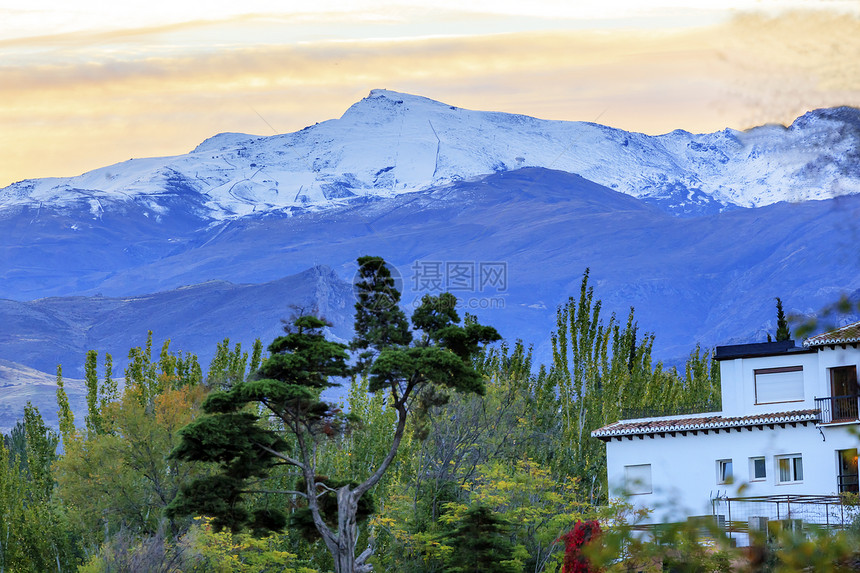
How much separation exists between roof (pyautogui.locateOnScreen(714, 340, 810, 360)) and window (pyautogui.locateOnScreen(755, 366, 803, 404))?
23.7 inches

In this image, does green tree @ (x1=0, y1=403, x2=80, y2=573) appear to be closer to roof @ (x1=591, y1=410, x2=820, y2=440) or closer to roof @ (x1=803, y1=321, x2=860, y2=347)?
roof @ (x1=591, y1=410, x2=820, y2=440)

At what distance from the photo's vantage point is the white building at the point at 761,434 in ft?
129

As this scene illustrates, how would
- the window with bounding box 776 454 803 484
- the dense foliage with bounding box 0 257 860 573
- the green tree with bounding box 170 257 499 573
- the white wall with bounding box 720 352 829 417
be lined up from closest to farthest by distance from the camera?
the green tree with bounding box 170 257 499 573, the dense foliage with bounding box 0 257 860 573, the window with bounding box 776 454 803 484, the white wall with bounding box 720 352 829 417

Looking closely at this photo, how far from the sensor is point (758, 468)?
4088 centimetres

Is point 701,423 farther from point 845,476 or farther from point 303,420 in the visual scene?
point 303,420

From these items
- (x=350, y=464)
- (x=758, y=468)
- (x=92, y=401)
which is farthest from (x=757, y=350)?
(x=92, y=401)

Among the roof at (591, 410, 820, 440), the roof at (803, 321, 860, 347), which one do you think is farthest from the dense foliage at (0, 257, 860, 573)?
the roof at (803, 321, 860, 347)

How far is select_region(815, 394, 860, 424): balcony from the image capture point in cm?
3953

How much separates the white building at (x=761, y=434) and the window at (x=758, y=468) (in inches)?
1.3

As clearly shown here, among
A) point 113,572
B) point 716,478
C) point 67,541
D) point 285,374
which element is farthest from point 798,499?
point 67,541

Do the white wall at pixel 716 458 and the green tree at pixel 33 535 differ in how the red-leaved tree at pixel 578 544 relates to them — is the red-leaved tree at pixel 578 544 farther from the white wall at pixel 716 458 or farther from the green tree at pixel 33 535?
the green tree at pixel 33 535

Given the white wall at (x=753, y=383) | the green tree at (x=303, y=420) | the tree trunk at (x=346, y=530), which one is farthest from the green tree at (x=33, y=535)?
the white wall at (x=753, y=383)

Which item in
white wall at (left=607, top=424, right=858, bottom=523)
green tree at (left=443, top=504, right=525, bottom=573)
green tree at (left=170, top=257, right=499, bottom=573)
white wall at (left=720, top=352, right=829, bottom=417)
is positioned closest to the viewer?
green tree at (left=170, top=257, right=499, bottom=573)

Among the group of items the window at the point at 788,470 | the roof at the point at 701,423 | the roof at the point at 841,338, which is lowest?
the window at the point at 788,470
